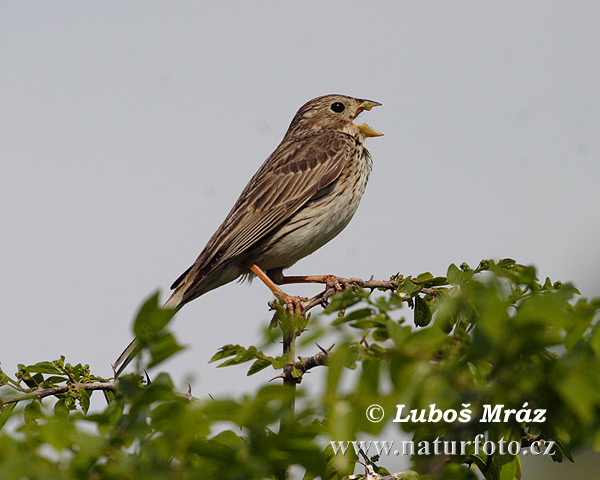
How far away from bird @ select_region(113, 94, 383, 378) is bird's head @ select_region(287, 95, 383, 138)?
47cm

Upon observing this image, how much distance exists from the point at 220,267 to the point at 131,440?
5.66 meters

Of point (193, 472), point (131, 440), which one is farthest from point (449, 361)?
point (131, 440)

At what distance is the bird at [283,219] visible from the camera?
7215 mm

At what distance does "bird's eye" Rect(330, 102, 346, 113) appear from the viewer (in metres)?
8.92

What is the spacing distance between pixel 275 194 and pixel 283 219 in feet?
1.36

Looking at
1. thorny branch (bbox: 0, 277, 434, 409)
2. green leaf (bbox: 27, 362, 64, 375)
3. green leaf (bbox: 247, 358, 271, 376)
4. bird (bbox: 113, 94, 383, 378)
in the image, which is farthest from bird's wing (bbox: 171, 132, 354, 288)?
green leaf (bbox: 247, 358, 271, 376)

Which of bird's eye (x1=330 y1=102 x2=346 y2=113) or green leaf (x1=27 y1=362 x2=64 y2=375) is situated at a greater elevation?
bird's eye (x1=330 y1=102 x2=346 y2=113)

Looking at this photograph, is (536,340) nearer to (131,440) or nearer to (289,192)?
(131,440)

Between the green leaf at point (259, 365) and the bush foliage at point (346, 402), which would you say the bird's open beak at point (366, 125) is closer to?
the green leaf at point (259, 365)

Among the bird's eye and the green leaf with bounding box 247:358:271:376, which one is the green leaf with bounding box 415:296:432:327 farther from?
the bird's eye

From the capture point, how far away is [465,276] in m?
3.34

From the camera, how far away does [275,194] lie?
7660 millimetres

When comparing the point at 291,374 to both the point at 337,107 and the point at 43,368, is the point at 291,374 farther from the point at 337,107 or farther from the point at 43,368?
the point at 337,107

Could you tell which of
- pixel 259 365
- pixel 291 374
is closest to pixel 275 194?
pixel 291 374
